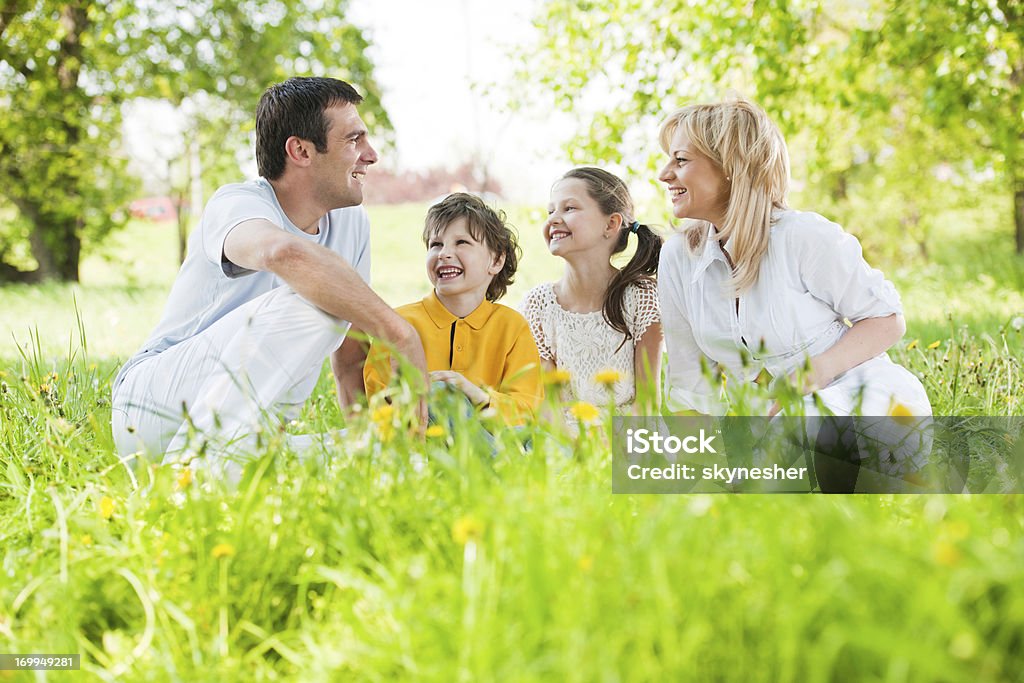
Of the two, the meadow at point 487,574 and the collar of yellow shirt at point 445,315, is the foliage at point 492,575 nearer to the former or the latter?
the meadow at point 487,574

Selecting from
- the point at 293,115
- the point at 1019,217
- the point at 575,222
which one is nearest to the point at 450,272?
the point at 575,222

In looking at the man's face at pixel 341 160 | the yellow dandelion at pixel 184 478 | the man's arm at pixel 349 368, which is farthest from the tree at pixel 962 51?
the yellow dandelion at pixel 184 478

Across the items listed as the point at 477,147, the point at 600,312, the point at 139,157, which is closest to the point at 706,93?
the point at 600,312

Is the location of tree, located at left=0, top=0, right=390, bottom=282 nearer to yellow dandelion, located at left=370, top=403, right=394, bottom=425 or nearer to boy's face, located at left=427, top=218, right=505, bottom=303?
boy's face, located at left=427, top=218, right=505, bottom=303

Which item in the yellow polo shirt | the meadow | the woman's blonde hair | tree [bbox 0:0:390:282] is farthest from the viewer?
tree [bbox 0:0:390:282]

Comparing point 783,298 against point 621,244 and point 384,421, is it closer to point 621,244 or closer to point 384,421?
point 621,244

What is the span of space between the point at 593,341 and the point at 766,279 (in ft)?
2.86

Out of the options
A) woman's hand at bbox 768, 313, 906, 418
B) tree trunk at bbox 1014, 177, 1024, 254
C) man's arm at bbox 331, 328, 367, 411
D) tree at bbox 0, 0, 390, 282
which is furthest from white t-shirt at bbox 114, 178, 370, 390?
tree trunk at bbox 1014, 177, 1024, 254

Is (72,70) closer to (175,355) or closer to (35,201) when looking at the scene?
(35,201)

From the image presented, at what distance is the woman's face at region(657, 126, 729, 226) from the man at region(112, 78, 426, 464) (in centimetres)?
100

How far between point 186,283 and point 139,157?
11.7 metres

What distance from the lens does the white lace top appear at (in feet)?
11.7

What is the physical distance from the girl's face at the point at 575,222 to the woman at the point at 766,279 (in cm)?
46

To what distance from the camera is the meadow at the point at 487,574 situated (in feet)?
4.18
